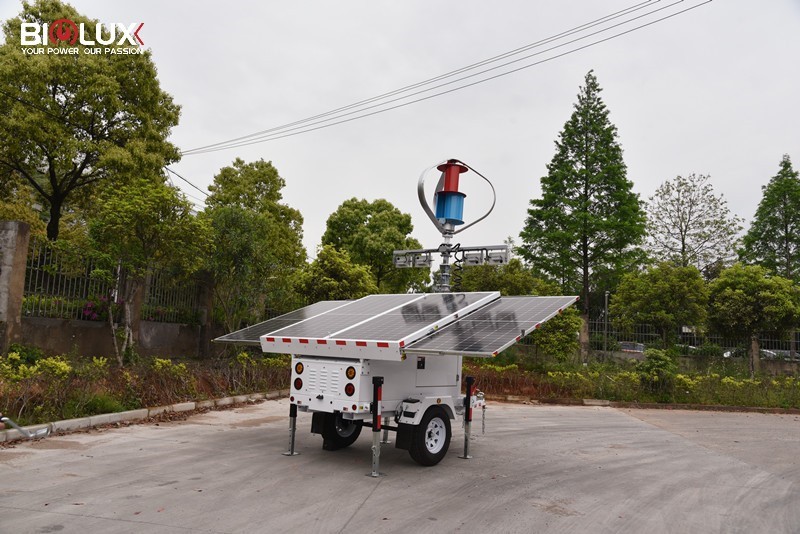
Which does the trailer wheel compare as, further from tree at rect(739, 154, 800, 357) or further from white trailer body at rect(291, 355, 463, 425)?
tree at rect(739, 154, 800, 357)

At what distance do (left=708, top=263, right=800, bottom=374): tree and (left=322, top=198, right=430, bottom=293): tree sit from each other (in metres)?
15.6

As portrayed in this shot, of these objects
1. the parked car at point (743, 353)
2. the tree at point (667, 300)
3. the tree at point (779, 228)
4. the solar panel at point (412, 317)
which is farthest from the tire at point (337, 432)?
the tree at point (779, 228)

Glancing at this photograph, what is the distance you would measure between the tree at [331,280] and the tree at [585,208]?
34.4 ft

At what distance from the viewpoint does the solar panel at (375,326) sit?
7311 millimetres

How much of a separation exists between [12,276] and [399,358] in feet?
32.0

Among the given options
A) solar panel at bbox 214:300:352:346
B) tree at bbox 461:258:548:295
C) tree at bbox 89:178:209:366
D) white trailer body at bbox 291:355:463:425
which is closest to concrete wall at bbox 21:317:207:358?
tree at bbox 89:178:209:366

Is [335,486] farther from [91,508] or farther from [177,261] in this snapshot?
[177,261]

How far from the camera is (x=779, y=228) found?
38312 mm

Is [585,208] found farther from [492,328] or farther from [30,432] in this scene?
[30,432]

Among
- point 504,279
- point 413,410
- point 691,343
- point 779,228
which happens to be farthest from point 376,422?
point 779,228

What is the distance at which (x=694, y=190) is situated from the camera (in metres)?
36.4

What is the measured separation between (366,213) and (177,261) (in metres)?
20.1

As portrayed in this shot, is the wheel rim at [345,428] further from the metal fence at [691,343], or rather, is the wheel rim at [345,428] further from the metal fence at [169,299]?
the metal fence at [691,343]

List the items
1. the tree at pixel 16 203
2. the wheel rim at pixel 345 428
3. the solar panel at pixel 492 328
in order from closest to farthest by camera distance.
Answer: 1. the solar panel at pixel 492 328
2. the wheel rim at pixel 345 428
3. the tree at pixel 16 203
